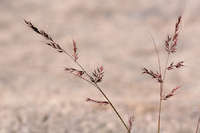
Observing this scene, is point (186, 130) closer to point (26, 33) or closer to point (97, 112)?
point (97, 112)

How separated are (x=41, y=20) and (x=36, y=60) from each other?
12.7ft

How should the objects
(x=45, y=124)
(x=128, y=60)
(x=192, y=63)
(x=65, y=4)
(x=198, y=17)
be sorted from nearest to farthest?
(x=45, y=124) < (x=192, y=63) < (x=128, y=60) < (x=198, y=17) < (x=65, y=4)

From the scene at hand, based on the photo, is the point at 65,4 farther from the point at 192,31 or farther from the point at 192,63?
the point at 192,63

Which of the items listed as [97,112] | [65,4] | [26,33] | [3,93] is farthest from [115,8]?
[97,112]

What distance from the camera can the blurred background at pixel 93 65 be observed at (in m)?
6.61

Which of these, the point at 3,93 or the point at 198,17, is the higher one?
the point at 198,17

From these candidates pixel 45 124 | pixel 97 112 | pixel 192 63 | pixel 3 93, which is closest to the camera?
pixel 45 124

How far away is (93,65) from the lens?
49.9ft

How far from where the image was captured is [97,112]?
6.98 meters

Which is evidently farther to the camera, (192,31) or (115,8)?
(115,8)

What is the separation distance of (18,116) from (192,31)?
11042mm

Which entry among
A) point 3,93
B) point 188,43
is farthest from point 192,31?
point 3,93

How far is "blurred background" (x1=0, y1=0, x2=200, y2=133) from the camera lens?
21.7ft

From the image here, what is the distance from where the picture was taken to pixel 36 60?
53.3ft
